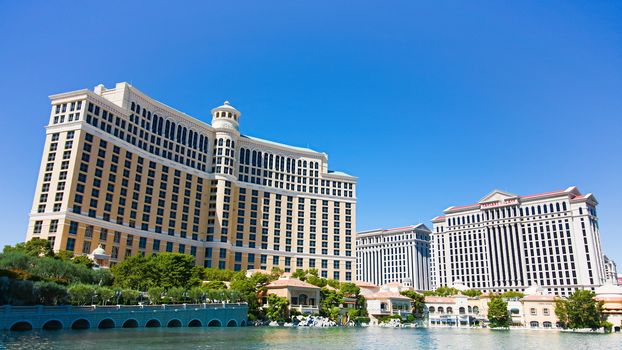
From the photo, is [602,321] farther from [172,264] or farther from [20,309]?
[20,309]

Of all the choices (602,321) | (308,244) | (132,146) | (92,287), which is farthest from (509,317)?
(132,146)

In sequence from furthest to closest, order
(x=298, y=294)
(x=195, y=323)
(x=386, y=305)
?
(x=386, y=305), (x=298, y=294), (x=195, y=323)

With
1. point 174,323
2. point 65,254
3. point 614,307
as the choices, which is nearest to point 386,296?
point 614,307

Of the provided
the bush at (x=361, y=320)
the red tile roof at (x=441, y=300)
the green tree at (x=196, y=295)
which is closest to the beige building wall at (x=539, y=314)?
the red tile roof at (x=441, y=300)

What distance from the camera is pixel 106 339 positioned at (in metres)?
48.6

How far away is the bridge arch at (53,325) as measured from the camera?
57406mm

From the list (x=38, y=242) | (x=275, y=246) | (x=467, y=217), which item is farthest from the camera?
(x=467, y=217)

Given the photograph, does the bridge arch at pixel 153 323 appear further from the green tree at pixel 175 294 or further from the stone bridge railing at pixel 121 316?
the green tree at pixel 175 294

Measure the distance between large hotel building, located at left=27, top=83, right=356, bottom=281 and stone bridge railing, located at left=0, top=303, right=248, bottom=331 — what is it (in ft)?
114

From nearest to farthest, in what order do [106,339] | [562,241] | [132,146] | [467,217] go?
[106,339]
[132,146]
[562,241]
[467,217]

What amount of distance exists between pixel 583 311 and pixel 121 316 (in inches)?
3364

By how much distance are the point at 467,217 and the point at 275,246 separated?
86.1 meters

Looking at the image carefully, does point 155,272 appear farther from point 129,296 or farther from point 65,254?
point 65,254

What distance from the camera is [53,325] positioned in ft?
192
